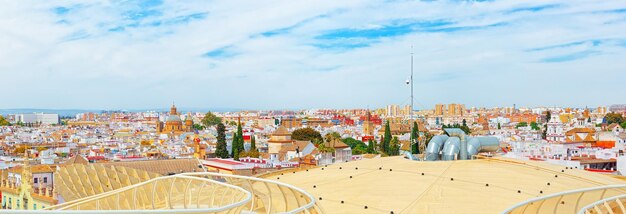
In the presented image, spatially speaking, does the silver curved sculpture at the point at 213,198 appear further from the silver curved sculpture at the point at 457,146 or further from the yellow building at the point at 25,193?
the yellow building at the point at 25,193

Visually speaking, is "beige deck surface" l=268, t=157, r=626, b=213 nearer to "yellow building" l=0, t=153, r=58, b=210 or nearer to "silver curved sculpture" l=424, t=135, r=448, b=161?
"silver curved sculpture" l=424, t=135, r=448, b=161

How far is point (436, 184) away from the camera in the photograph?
14.1 m

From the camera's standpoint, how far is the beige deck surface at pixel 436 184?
12906mm

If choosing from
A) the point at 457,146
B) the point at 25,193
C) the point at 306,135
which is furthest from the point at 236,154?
the point at 457,146

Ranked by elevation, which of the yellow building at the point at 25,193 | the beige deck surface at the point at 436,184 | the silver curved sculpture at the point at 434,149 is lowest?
the yellow building at the point at 25,193

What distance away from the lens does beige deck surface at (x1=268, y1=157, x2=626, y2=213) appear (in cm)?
1291

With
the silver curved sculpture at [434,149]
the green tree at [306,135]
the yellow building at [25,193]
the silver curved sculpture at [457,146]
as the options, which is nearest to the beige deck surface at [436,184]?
the silver curved sculpture at [457,146]

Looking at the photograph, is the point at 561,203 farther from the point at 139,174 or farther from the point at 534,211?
the point at 139,174

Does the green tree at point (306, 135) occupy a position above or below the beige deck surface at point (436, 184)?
below

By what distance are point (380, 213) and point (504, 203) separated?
107 inches

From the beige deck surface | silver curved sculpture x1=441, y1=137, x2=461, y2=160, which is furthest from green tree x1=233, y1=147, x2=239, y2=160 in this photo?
the beige deck surface

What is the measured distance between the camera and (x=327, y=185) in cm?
1509

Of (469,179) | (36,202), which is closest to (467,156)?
(469,179)

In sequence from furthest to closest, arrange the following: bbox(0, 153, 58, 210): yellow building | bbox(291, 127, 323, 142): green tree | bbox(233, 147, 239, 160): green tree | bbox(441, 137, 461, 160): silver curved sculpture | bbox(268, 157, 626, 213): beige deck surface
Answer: bbox(291, 127, 323, 142): green tree → bbox(233, 147, 239, 160): green tree → bbox(0, 153, 58, 210): yellow building → bbox(441, 137, 461, 160): silver curved sculpture → bbox(268, 157, 626, 213): beige deck surface
